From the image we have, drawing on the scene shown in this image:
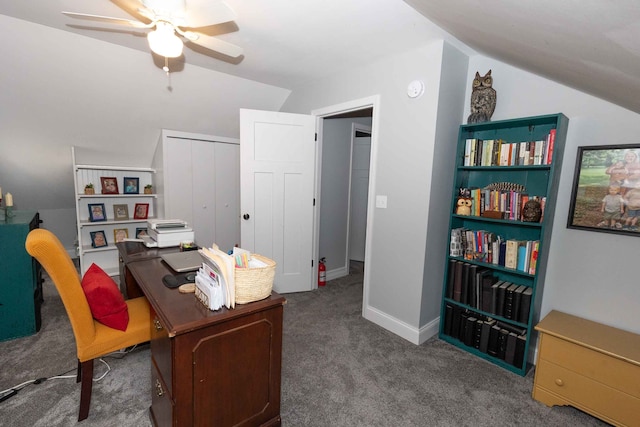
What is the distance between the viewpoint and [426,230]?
227 centimetres

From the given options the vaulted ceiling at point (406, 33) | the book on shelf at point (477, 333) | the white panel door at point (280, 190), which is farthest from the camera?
the white panel door at point (280, 190)

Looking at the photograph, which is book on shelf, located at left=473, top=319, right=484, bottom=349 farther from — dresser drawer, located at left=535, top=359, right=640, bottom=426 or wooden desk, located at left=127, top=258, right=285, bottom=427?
wooden desk, located at left=127, top=258, right=285, bottom=427

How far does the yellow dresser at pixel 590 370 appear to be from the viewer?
1527 millimetres

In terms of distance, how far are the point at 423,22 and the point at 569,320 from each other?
2205mm

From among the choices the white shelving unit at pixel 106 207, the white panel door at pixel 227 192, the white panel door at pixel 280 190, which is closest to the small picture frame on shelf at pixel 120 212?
the white shelving unit at pixel 106 207

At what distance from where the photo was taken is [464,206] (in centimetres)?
230

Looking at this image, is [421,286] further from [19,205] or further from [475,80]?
[19,205]

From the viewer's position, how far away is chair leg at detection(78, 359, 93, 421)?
4.84ft

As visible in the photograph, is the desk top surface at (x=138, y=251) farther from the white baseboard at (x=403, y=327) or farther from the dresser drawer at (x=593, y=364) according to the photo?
the dresser drawer at (x=593, y=364)

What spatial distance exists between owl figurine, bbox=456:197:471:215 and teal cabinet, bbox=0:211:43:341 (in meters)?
3.40

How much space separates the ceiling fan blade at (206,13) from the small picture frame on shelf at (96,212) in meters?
3.09

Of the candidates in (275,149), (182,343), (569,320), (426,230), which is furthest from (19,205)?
(569,320)

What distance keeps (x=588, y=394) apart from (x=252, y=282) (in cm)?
202

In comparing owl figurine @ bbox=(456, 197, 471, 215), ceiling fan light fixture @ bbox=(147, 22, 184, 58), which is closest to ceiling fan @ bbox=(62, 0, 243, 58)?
ceiling fan light fixture @ bbox=(147, 22, 184, 58)
